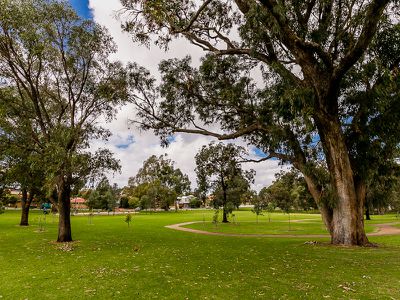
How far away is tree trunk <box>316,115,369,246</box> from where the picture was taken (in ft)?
53.0

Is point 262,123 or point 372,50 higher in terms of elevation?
point 372,50

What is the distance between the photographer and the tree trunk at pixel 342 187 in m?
16.1

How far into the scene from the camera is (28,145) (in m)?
19.9

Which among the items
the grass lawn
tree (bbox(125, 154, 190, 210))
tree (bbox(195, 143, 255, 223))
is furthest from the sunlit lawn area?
tree (bbox(125, 154, 190, 210))

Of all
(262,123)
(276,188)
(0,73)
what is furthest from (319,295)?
(276,188)

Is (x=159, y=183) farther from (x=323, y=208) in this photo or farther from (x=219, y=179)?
(x=323, y=208)

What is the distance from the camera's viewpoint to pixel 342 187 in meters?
16.4

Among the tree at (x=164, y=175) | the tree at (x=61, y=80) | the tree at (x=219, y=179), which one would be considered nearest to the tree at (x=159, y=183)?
the tree at (x=164, y=175)

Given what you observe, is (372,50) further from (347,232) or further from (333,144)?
(347,232)

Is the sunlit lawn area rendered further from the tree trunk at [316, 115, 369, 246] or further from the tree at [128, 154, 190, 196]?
the tree at [128, 154, 190, 196]

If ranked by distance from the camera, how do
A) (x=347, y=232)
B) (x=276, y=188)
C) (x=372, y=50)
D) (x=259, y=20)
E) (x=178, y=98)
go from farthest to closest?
(x=276, y=188), (x=178, y=98), (x=347, y=232), (x=372, y=50), (x=259, y=20)

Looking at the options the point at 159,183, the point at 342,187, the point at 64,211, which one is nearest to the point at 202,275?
the point at 342,187

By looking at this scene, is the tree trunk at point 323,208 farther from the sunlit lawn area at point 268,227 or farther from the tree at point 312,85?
the sunlit lawn area at point 268,227

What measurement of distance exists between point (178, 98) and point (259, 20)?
30.5 feet
